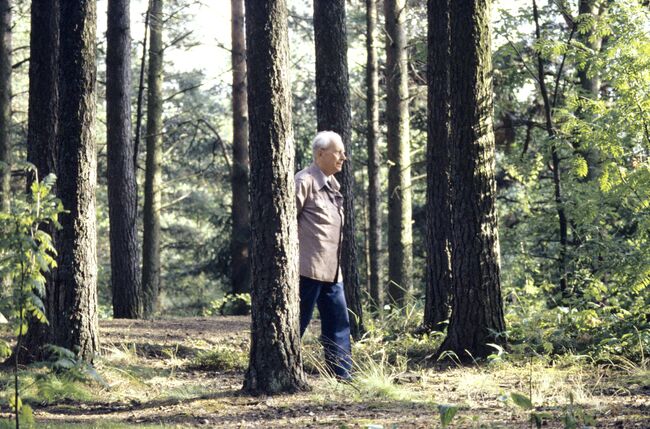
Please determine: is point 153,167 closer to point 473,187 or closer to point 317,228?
point 473,187

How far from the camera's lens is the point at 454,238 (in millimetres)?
9188

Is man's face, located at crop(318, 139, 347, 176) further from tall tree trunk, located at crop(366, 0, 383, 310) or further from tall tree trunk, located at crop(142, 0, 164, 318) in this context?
tall tree trunk, located at crop(142, 0, 164, 318)

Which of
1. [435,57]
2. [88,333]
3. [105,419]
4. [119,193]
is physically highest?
[435,57]

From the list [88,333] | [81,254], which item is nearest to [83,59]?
[81,254]

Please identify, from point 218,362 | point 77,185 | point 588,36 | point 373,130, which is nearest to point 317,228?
point 77,185

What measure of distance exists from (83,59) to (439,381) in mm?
4774

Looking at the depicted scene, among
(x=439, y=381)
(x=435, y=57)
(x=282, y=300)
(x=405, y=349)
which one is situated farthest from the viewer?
(x=435, y=57)

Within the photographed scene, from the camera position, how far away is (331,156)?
26.6 ft

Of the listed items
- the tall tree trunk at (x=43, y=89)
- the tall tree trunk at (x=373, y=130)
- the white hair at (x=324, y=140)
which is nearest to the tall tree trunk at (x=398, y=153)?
the tall tree trunk at (x=373, y=130)

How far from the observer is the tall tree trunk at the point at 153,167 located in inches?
790

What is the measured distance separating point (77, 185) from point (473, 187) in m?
4.04

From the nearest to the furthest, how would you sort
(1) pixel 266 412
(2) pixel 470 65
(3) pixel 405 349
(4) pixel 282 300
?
(1) pixel 266 412, (4) pixel 282 300, (2) pixel 470 65, (3) pixel 405 349

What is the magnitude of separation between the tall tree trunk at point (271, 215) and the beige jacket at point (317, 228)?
637mm

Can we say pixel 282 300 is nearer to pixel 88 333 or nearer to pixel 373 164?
pixel 88 333
